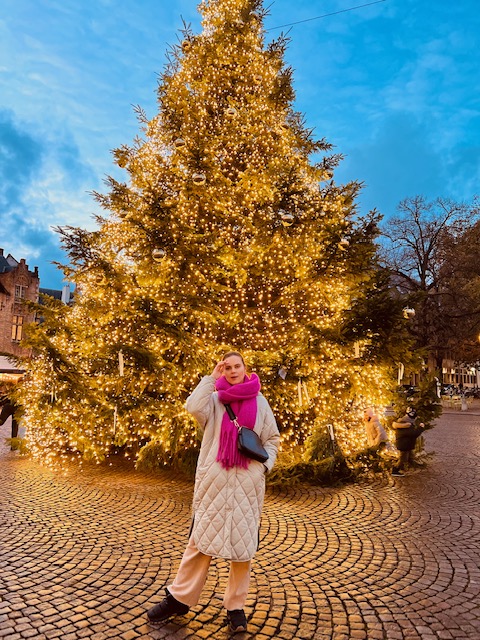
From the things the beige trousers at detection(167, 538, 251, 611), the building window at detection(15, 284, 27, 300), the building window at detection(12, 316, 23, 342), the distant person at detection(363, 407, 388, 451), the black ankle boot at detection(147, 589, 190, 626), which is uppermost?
the building window at detection(15, 284, 27, 300)

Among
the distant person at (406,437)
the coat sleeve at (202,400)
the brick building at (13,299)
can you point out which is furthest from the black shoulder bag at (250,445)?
the brick building at (13,299)

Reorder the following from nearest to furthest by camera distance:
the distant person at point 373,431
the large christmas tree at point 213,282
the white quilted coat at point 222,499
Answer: the white quilted coat at point 222,499, the large christmas tree at point 213,282, the distant person at point 373,431

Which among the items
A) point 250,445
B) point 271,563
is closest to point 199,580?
point 250,445

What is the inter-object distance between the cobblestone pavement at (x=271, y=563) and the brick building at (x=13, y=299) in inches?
1564

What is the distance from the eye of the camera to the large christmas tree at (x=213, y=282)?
770 centimetres

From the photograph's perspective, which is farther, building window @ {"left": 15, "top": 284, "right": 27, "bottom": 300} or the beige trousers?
building window @ {"left": 15, "top": 284, "right": 27, "bottom": 300}

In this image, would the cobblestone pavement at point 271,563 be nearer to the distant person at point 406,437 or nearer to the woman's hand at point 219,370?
the distant person at point 406,437

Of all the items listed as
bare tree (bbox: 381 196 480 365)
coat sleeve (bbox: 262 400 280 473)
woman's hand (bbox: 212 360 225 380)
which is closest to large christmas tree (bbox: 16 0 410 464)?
woman's hand (bbox: 212 360 225 380)

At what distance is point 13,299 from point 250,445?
47542 millimetres

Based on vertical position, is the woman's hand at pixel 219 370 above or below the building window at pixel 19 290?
below

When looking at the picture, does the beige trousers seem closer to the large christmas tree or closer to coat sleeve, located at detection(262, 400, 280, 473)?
coat sleeve, located at detection(262, 400, 280, 473)

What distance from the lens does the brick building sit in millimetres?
42438

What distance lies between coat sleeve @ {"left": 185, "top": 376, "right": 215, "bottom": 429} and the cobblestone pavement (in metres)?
1.61

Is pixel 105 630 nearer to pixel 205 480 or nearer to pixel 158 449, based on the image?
pixel 205 480
